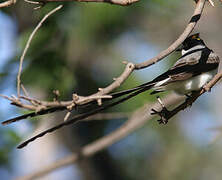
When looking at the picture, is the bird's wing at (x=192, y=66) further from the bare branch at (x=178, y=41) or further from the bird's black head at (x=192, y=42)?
the bare branch at (x=178, y=41)

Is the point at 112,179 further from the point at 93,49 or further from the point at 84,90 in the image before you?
the point at 93,49

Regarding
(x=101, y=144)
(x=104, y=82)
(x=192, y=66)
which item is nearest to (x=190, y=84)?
(x=192, y=66)

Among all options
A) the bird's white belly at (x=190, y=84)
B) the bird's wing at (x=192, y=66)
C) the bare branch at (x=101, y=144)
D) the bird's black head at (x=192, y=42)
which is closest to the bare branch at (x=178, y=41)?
the bird's wing at (x=192, y=66)

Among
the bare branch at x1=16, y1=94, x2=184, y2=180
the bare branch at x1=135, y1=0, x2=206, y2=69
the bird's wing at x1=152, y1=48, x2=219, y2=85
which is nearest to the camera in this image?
the bare branch at x1=135, y1=0, x2=206, y2=69

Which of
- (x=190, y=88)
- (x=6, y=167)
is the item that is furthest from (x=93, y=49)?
(x=190, y=88)

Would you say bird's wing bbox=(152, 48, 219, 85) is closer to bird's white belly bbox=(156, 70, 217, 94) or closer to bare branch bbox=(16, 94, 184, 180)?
bird's white belly bbox=(156, 70, 217, 94)

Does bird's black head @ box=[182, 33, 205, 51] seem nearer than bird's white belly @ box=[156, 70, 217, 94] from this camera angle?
No

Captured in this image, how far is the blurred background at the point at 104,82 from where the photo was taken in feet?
11.4

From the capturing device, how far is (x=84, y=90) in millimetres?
5531

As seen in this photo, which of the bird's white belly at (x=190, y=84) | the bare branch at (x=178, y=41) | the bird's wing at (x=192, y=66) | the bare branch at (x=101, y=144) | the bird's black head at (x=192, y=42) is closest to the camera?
the bare branch at (x=178, y=41)

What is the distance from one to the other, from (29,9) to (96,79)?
1.87 metres

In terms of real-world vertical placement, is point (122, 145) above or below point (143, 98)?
below

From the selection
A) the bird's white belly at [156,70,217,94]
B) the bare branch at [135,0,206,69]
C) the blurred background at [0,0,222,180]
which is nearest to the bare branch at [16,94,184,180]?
the blurred background at [0,0,222,180]

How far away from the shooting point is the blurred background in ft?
11.4
